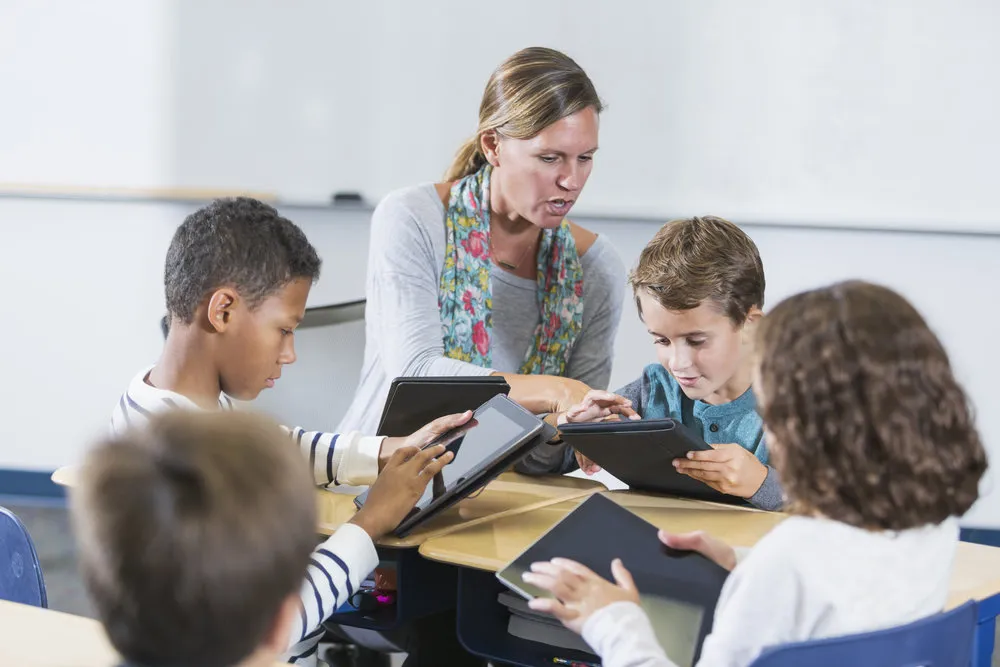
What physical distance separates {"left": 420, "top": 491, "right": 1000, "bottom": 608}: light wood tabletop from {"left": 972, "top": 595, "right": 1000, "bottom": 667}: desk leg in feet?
0.10

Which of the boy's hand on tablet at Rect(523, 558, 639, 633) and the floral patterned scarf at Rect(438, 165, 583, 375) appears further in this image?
the floral patterned scarf at Rect(438, 165, 583, 375)

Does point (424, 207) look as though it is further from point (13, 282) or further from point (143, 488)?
point (13, 282)

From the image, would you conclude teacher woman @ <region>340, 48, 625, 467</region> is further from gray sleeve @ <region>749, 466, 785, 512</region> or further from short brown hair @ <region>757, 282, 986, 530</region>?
short brown hair @ <region>757, 282, 986, 530</region>

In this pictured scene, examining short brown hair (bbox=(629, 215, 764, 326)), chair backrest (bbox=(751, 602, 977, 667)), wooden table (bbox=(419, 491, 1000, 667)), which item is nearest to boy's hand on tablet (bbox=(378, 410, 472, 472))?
wooden table (bbox=(419, 491, 1000, 667))

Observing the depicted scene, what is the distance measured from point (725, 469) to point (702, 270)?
1.24ft

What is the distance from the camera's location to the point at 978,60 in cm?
323

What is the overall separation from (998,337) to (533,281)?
1727mm

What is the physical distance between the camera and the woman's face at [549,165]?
2.13 meters

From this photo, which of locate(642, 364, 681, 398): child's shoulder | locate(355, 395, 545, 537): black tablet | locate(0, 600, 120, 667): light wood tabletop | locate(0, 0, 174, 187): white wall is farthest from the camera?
locate(0, 0, 174, 187): white wall

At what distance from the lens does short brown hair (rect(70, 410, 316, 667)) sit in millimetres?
758

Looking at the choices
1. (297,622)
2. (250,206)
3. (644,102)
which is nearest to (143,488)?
(297,622)

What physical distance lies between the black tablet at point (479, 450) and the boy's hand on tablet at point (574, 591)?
327mm

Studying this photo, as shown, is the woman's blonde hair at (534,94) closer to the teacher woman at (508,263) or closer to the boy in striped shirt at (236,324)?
the teacher woman at (508,263)

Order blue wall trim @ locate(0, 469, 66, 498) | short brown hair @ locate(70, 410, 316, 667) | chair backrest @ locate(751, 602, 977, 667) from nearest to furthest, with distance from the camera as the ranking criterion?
short brown hair @ locate(70, 410, 316, 667) → chair backrest @ locate(751, 602, 977, 667) → blue wall trim @ locate(0, 469, 66, 498)
